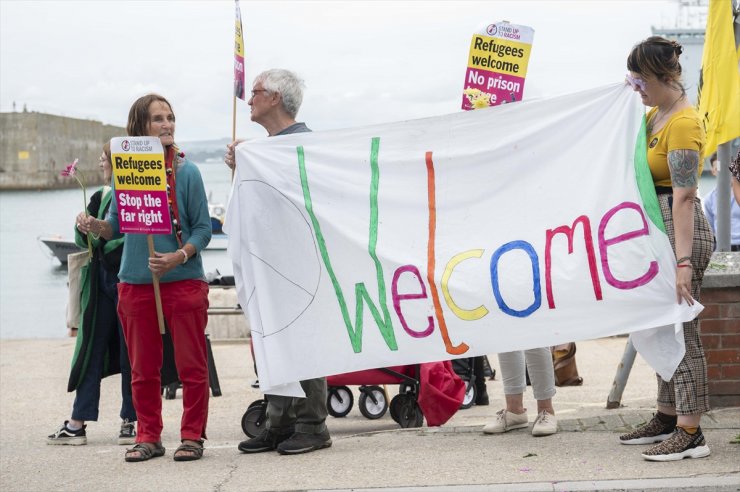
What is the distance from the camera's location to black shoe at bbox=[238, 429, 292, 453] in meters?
6.48

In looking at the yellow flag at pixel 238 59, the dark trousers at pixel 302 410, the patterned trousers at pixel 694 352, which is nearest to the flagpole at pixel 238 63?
the yellow flag at pixel 238 59

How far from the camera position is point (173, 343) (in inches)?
252

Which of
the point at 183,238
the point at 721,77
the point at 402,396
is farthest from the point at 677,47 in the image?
the point at 402,396

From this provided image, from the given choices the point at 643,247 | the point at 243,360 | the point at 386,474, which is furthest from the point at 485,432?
the point at 243,360

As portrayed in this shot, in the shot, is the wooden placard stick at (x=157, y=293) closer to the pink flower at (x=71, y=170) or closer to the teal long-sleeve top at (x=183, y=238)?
the teal long-sleeve top at (x=183, y=238)

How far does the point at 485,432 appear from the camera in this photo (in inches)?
255

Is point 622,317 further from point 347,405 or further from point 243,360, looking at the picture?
point 243,360

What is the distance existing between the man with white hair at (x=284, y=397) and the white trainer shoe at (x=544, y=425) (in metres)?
1.16

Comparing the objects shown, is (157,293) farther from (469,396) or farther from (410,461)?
(469,396)

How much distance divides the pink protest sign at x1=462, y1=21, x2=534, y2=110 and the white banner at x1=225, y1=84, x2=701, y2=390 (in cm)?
211

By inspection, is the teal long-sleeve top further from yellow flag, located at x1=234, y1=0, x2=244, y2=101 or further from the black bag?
the black bag

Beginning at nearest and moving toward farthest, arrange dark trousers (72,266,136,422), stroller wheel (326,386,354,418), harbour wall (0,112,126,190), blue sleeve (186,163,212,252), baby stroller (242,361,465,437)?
blue sleeve (186,163,212,252)
baby stroller (242,361,465,437)
dark trousers (72,266,136,422)
stroller wheel (326,386,354,418)
harbour wall (0,112,126,190)

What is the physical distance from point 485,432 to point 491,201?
136 cm

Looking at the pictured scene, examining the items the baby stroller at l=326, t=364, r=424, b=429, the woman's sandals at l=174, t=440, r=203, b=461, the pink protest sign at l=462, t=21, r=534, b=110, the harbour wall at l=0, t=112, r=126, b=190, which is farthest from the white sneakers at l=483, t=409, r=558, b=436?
the harbour wall at l=0, t=112, r=126, b=190
